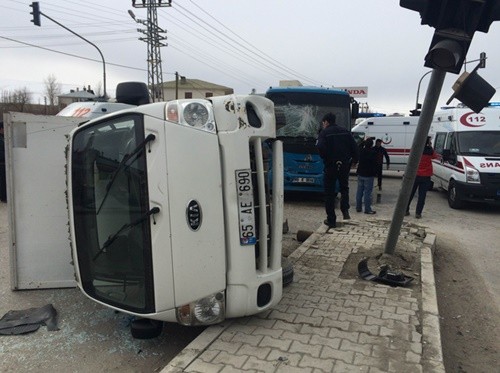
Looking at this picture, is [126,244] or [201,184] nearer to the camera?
[201,184]

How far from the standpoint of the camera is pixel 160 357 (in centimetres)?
342

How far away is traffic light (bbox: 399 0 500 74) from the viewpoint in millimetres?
4035

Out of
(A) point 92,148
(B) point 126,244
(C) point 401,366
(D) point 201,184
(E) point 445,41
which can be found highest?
(E) point 445,41

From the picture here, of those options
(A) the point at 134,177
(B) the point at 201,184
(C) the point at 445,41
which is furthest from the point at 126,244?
(C) the point at 445,41

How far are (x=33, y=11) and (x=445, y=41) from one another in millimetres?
18224

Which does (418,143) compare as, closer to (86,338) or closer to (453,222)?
(86,338)

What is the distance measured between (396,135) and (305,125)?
8055mm

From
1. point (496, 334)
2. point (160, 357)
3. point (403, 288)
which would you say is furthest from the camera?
point (403, 288)

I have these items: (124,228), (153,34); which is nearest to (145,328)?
(124,228)

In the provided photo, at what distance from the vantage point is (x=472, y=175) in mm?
10273

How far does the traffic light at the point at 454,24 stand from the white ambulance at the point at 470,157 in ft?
22.8

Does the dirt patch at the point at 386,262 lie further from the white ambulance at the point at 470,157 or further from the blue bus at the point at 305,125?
the white ambulance at the point at 470,157

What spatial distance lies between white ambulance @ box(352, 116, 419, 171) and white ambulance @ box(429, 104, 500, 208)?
14.4ft

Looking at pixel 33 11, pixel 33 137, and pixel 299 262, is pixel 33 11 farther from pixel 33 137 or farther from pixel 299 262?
pixel 299 262
